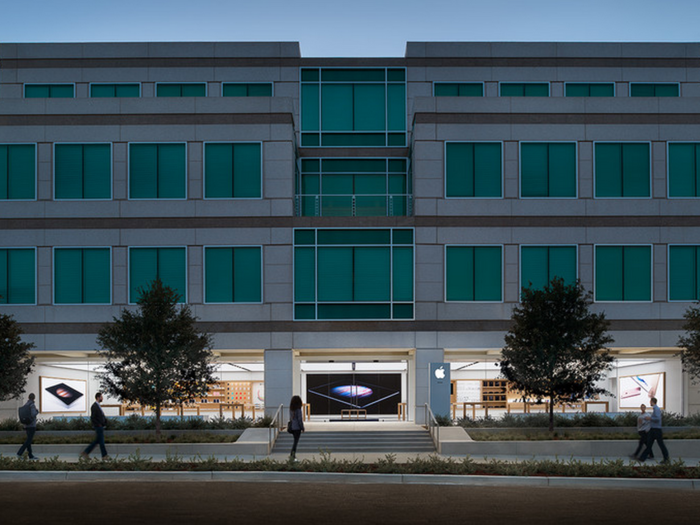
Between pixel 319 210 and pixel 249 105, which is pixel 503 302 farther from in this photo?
pixel 249 105

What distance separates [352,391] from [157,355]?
14104mm

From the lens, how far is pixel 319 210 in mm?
32719

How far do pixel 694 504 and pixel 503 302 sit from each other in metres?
16.3

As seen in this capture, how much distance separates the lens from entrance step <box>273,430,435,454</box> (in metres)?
24.3

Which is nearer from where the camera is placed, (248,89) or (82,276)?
(82,276)

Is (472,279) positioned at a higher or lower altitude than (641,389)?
higher

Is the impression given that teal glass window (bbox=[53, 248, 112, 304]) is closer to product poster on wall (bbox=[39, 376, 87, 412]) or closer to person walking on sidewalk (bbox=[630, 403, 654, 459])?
product poster on wall (bbox=[39, 376, 87, 412])

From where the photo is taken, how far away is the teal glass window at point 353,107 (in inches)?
1428

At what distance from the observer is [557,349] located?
24.7 metres

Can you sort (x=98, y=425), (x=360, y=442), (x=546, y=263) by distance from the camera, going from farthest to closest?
(x=546, y=263)
(x=360, y=442)
(x=98, y=425)

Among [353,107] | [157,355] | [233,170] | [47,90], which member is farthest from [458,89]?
[157,355]

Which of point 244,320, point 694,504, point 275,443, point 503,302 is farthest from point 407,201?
point 694,504

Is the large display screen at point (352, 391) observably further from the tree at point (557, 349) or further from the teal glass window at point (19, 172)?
the teal glass window at point (19, 172)

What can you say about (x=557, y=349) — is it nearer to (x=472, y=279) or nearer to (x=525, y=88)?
(x=472, y=279)
